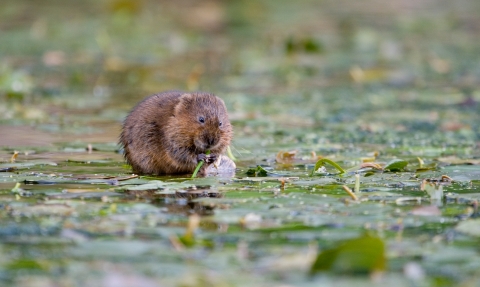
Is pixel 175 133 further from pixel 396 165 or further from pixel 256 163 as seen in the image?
pixel 396 165

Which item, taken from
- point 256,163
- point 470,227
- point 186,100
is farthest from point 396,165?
point 470,227

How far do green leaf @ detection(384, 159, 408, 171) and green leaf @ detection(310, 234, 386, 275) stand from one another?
292 centimetres

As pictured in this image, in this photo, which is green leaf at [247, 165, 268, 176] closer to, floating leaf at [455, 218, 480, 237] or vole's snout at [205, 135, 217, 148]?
vole's snout at [205, 135, 217, 148]

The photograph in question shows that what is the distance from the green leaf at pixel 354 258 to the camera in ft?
13.9

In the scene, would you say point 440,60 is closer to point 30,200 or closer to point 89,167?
point 89,167

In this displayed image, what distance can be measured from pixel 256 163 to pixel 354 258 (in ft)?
12.4

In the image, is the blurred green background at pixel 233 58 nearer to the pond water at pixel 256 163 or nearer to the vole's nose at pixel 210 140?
the pond water at pixel 256 163

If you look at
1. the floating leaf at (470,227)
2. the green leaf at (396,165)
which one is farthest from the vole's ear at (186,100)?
the floating leaf at (470,227)

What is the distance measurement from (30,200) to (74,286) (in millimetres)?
2016

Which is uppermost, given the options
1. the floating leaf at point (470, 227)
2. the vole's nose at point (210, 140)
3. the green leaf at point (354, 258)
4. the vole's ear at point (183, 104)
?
the vole's ear at point (183, 104)

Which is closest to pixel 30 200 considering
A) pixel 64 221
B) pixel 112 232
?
pixel 64 221

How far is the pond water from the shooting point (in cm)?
439

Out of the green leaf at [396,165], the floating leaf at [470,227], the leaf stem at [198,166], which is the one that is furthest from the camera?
the green leaf at [396,165]

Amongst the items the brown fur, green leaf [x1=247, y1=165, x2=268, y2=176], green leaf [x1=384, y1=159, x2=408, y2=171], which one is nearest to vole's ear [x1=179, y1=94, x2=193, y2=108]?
the brown fur
